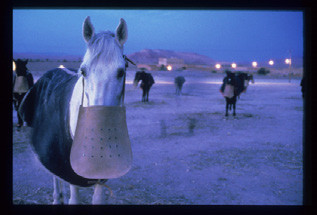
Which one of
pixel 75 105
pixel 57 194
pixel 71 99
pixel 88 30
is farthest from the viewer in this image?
pixel 57 194

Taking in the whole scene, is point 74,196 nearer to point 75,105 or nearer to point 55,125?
point 55,125

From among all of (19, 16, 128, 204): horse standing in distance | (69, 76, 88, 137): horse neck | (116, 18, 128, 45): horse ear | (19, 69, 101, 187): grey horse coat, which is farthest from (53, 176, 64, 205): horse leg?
(116, 18, 128, 45): horse ear

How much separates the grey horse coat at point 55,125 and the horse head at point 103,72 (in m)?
0.65

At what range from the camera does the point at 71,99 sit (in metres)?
2.47

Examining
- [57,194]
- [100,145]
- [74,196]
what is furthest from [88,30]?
[57,194]

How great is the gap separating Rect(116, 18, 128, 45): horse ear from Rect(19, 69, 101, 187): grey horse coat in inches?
33.0

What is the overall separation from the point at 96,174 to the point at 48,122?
1.13 metres

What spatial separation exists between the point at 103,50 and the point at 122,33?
34 cm

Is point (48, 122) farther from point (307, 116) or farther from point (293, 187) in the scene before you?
point (293, 187)

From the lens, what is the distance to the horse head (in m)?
2.00

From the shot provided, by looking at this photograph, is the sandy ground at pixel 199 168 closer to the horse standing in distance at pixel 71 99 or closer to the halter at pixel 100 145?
the horse standing in distance at pixel 71 99
